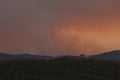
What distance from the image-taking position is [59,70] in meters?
50.5

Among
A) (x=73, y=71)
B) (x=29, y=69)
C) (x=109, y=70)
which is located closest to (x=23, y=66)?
(x=29, y=69)

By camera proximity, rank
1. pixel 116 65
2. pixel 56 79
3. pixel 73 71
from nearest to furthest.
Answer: pixel 56 79, pixel 73 71, pixel 116 65

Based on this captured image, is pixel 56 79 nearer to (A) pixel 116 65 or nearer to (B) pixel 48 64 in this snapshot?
(B) pixel 48 64

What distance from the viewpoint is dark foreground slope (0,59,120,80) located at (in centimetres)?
4784

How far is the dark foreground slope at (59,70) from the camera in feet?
157

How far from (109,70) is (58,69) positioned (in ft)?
19.2

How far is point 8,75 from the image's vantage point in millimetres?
47719

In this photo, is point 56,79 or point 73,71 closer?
point 56,79

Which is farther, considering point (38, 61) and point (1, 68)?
point (38, 61)

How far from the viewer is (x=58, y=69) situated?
50812mm

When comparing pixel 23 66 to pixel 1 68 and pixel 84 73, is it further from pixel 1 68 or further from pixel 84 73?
pixel 84 73

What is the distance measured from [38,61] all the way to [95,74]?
8130 millimetres

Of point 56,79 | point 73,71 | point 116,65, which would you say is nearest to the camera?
point 56,79

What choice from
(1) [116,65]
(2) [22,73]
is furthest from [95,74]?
(2) [22,73]
